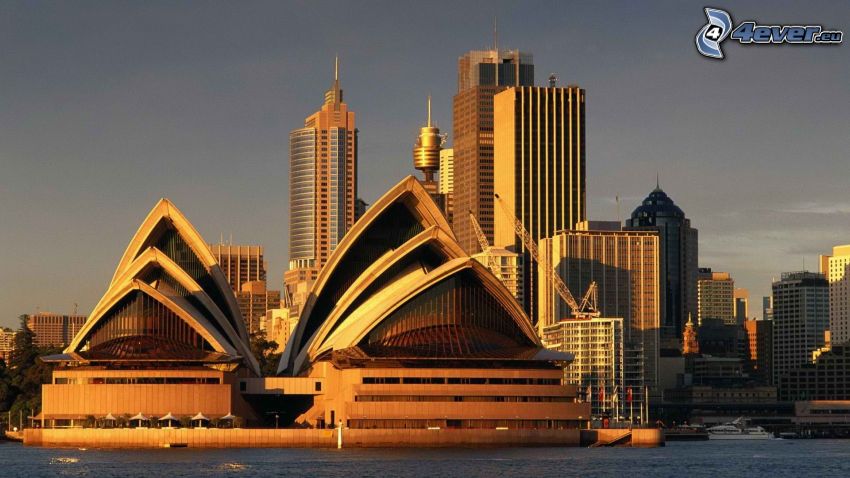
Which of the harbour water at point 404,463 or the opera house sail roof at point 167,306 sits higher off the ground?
the opera house sail roof at point 167,306

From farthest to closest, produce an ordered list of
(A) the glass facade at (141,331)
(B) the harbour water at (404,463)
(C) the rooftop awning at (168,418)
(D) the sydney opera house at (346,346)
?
1. (A) the glass facade at (141,331)
2. (C) the rooftop awning at (168,418)
3. (D) the sydney opera house at (346,346)
4. (B) the harbour water at (404,463)

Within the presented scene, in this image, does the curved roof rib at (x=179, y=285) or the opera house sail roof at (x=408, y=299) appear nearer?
the opera house sail roof at (x=408, y=299)

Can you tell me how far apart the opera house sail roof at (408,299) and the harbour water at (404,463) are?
13728mm

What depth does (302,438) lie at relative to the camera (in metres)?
154

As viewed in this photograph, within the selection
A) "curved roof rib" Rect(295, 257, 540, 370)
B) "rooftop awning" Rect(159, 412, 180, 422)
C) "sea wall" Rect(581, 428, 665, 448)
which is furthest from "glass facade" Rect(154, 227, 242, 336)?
"sea wall" Rect(581, 428, 665, 448)

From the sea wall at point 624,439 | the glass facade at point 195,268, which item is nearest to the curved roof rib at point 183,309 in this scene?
the glass facade at point 195,268

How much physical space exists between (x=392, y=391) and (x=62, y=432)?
29247mm

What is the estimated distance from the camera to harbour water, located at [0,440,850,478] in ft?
398

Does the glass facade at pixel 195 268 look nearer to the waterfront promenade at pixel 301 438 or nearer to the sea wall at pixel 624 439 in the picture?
the waterfront promenade at pixel 301 438

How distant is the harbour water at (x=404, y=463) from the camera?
12125cm

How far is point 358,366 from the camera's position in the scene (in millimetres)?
154500

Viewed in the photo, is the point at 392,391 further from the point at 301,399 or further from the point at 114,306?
the point at 114,306

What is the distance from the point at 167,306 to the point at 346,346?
17337mm

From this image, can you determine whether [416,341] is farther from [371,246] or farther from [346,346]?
[371,246]
